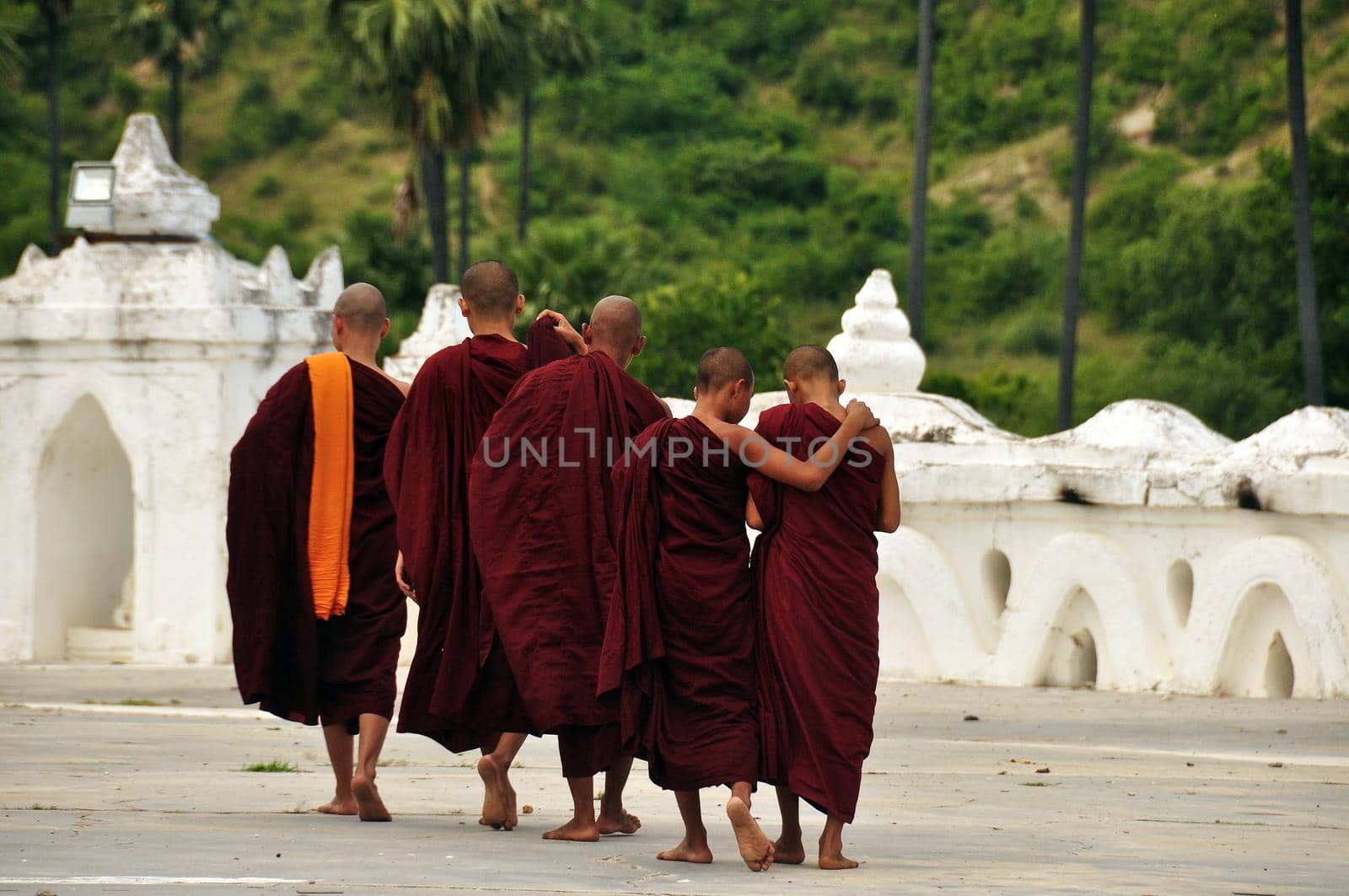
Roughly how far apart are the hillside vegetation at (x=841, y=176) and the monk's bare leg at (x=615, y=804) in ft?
65.0

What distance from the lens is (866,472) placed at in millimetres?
5418

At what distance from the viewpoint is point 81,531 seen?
43.2ft

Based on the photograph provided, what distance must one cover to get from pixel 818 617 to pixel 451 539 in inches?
46.6

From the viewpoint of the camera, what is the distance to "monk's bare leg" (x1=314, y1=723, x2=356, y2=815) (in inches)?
237

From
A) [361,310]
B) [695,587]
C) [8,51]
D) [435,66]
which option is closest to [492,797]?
[695,587]

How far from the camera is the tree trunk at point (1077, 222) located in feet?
69.9

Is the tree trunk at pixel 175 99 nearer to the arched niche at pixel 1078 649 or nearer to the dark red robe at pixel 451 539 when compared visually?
the arched niche at pixel 1078 649

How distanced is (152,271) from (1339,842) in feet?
28.9

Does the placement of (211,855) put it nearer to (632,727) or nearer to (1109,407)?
(632,727)

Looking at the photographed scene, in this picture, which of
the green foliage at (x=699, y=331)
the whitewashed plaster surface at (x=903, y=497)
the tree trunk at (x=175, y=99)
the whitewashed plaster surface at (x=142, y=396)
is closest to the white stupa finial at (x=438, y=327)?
A: the whitewashed plaster surface at (x=903, y=497)

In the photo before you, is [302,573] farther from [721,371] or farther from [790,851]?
[790,851]

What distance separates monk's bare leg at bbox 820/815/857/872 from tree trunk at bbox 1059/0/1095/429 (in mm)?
16610

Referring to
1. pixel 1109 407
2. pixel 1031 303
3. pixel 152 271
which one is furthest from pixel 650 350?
pixel 1109 407

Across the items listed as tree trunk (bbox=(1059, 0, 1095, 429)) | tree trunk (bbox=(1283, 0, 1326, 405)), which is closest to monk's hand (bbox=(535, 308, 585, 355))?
tree trunk (bbox=(1283, 0, 1326, 405))
